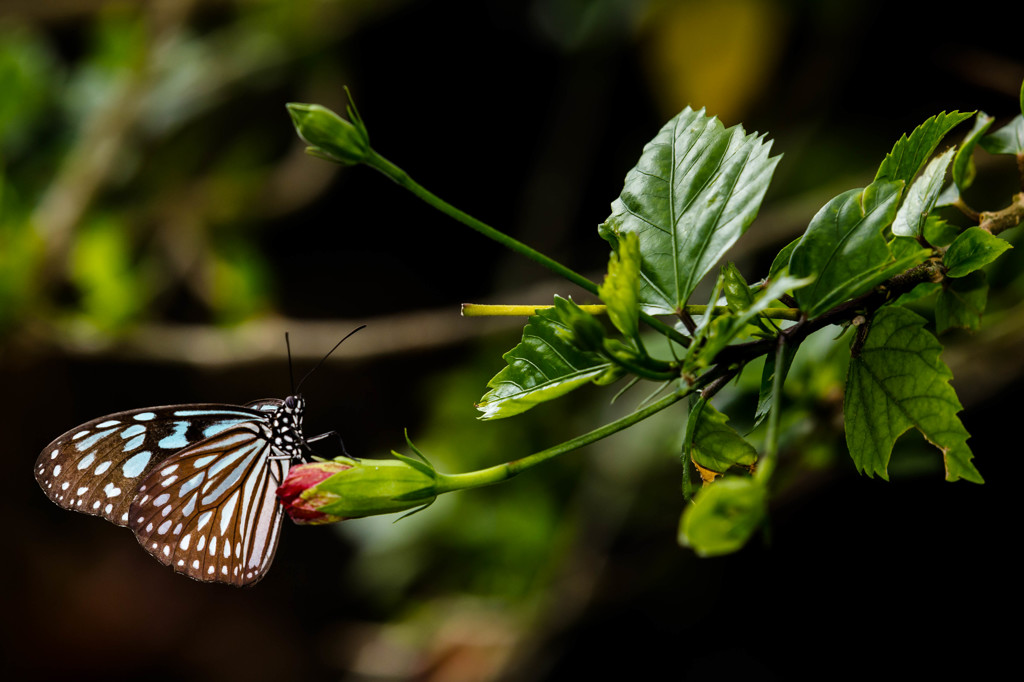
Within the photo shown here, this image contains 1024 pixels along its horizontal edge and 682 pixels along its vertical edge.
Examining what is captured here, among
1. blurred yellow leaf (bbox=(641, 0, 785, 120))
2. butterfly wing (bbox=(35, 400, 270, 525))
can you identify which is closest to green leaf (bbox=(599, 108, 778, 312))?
butterfly wing (bbox=(35, 400, 270, 525))

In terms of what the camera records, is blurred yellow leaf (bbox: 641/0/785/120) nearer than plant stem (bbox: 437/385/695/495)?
No

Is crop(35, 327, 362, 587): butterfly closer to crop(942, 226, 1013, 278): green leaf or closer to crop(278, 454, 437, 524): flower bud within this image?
crop(278, 454, 437, 524): flower bud

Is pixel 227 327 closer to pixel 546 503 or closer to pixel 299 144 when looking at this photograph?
pixel 546 503

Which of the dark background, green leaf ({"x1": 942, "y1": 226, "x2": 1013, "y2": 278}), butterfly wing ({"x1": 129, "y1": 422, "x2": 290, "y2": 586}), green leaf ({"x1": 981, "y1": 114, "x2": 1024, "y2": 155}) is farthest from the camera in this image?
the dark background

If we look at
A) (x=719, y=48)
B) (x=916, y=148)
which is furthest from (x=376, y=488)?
(x=719, y=48)

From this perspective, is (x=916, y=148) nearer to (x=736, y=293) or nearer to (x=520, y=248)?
(x=736, y=293)

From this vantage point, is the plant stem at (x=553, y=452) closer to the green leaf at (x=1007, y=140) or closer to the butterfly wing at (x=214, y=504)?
the green leaf at (x=1007, y=140)

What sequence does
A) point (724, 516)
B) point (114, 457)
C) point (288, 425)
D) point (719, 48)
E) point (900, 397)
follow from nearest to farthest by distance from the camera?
point (724, 516), point (900, 397), point (114, 457), point (288, 425), point (719, 48)
